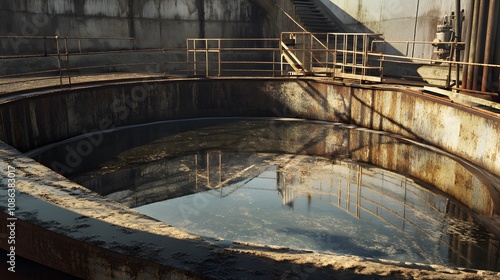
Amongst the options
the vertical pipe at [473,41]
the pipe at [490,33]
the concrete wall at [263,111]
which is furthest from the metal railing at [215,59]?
the concrete wall at [263,111]

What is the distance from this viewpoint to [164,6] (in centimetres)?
1906

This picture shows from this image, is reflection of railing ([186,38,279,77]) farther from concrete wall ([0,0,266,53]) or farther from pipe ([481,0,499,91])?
pipe ([481,0,499,91])

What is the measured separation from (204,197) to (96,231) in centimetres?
475

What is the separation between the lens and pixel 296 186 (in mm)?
8656

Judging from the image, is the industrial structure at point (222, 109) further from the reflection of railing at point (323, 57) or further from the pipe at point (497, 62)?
the reflection of railing at point (323, 57)

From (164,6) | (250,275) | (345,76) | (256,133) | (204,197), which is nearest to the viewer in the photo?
(250,275)

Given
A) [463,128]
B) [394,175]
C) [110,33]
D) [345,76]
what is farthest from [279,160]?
[110,33]

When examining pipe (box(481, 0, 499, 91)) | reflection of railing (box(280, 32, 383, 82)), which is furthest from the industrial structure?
reflection of railing (box(280, 32, 383, 82))

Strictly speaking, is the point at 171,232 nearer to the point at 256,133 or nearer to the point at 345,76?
the point at 256,133

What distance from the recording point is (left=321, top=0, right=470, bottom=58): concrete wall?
51.3 feet

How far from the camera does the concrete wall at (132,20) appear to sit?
49.9ft

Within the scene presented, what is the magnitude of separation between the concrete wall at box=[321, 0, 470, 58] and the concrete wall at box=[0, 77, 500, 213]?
410 centimetres

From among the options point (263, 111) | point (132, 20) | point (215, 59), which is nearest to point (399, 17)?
point (263, 111)

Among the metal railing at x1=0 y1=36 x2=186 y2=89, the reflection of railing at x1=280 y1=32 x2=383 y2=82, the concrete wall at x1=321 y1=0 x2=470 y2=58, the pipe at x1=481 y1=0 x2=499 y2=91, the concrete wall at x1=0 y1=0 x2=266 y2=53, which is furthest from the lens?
the reflection of railing at x1=280 y1=32 x2=383 y2=82
